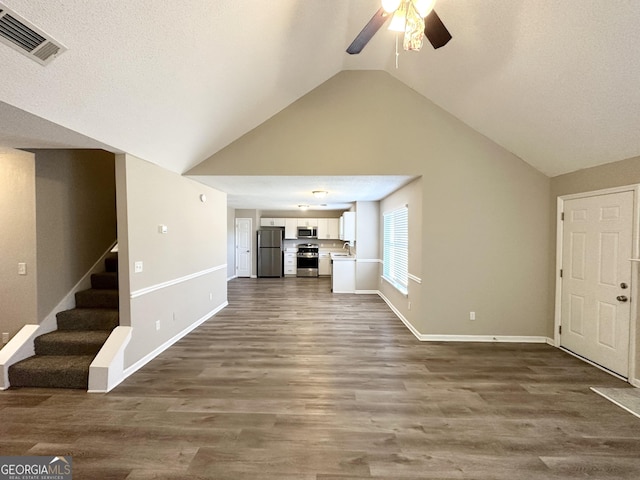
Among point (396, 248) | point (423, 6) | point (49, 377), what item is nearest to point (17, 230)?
point (49, 377)

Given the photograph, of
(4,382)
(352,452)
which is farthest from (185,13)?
(4,382)

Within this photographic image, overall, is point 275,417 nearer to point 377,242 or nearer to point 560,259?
point 560,259

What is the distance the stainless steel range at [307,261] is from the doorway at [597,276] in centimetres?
686

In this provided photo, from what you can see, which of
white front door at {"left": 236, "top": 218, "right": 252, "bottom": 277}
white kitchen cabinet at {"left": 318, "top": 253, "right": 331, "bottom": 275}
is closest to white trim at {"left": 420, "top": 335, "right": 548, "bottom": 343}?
white kitchen cabinet at {"left": 318, "top": 253, "right": 331, "bottom": 275}

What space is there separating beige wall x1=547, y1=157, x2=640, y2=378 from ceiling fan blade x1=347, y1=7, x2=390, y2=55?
2998mm

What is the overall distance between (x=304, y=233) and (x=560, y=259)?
280 inches

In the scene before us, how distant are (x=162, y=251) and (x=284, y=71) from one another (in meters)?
2.65

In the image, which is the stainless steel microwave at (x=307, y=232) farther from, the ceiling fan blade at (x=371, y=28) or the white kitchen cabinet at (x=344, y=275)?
the ceiling fan blade at (x=371, y=28)

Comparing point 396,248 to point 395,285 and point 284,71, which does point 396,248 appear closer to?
point 395,285

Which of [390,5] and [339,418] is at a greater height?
[390,5]

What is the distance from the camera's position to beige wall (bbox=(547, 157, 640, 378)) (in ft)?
9.32

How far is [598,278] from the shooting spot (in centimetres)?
325

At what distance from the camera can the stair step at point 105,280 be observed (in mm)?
3615

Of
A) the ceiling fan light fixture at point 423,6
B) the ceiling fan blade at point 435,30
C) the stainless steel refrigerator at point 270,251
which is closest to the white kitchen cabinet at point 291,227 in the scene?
the stainless steel refrigerator at point 270,251
